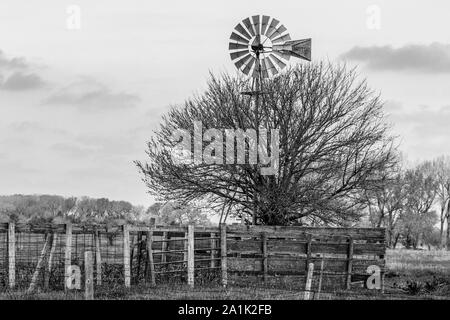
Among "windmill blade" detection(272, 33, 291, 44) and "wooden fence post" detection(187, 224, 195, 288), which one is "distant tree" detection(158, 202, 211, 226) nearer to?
"windmill blade" detection(272, 33, 291, 44)

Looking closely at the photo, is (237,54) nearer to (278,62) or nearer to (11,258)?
(278,62)

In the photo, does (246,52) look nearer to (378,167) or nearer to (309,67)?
(309,67)

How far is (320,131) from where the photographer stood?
32375 millimetres

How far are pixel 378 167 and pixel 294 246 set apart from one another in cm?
905

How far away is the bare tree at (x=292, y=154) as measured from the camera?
31719 millimetres

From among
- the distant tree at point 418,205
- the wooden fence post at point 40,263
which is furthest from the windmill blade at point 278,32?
the distant tree at point 418,205

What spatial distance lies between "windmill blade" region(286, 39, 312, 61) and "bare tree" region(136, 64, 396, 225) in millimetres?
802

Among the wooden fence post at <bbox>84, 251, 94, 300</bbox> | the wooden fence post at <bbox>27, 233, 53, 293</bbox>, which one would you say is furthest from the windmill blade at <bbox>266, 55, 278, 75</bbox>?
the wooden fence post at <bbox>84, 251, 94, 300</bbox>

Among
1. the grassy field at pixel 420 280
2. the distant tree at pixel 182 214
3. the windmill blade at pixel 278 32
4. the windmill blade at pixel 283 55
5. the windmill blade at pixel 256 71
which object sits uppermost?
the windmill blade at pixel 278 32

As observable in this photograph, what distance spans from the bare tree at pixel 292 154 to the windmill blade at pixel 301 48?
802mm

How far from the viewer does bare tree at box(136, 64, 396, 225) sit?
104ft

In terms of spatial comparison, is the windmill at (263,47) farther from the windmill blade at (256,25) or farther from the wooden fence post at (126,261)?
the wooden fence post at (126,261)
